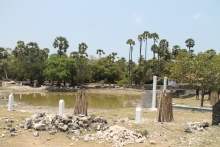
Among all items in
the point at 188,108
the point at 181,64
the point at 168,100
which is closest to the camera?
the point at 168,100

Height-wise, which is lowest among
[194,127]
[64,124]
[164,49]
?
[194,127]

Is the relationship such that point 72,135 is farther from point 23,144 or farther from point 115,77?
point 115,77

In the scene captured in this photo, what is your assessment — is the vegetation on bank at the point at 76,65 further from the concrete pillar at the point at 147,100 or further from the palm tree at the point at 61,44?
the concrete pillar at the point at 147,100

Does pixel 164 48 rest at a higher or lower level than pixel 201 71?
higher

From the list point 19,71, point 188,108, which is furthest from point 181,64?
point 19,71

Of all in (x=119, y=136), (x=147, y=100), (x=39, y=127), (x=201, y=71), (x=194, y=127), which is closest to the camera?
(x=119, y=136)

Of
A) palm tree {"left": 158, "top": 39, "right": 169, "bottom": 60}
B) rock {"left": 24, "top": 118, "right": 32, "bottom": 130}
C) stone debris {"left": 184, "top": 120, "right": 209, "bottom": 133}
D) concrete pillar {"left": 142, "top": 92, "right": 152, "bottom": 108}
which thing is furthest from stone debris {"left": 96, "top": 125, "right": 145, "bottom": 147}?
palm tree {"left": 158, "top": 39, "right": 169, "bottom": 60}

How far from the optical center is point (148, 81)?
2446 inches

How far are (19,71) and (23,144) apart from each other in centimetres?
A: 4679

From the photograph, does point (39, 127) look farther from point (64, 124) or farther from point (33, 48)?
point (33, 48)

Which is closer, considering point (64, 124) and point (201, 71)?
point (64, 124)

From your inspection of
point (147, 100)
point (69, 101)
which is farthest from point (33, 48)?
point (147, 100)

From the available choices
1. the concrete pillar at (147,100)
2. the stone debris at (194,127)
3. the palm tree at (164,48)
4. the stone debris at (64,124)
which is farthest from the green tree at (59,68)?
the stone debris at (194,127)

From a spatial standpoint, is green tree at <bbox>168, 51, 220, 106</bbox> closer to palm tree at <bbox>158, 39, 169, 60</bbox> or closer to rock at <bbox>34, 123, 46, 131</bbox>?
rock at <bbox>34, 123, 46, 131</bbox>
